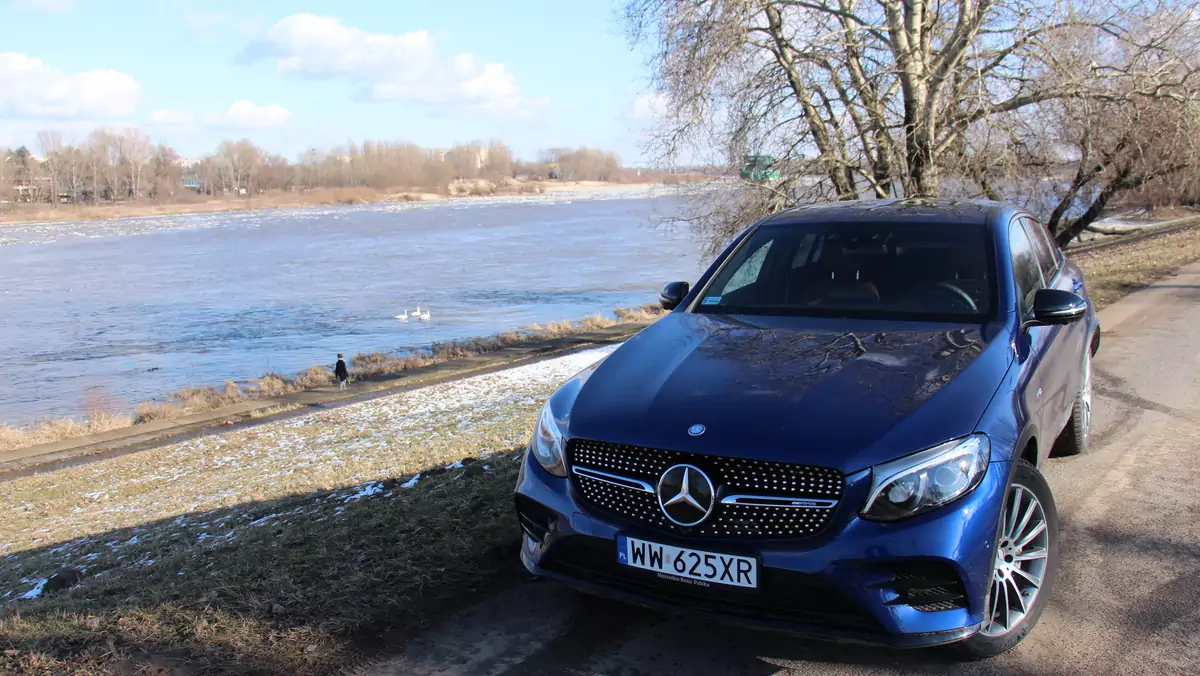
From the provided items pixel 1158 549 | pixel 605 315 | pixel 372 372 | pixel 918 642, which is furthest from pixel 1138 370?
pixel 605 315

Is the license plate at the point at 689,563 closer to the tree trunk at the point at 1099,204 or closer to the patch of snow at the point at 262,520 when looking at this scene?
the patch of snow at the point at 262,520

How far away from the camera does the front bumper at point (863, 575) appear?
2.93 metres

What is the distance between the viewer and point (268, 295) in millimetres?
42781

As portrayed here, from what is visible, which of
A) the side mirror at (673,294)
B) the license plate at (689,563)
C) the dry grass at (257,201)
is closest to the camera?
the license plate at (689,563)

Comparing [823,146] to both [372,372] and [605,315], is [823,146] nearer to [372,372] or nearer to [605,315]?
[372,372]

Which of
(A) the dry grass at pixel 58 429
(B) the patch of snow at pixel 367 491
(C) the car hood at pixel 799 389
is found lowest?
(A) the dry grass at pixel 58 429

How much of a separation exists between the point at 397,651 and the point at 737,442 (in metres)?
1.55

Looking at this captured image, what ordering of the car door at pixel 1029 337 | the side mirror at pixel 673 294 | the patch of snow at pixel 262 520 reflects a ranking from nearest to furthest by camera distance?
the car door at pixel 1029 337
the side mirror at pixel 673 294
the patch of snow at pixel 262 520

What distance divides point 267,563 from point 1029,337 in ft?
11.9

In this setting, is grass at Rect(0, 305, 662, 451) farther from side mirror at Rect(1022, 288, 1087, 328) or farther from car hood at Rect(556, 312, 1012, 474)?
side mirror at Rect(1022, 288, 1087, 328)

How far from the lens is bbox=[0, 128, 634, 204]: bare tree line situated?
141 meters

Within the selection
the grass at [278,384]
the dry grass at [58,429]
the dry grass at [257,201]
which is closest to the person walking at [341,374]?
the grass at [278,384]

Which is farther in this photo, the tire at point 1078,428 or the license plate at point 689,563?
the tire at point 1078,428

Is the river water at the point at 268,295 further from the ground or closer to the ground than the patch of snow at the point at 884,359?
closer to the ground
